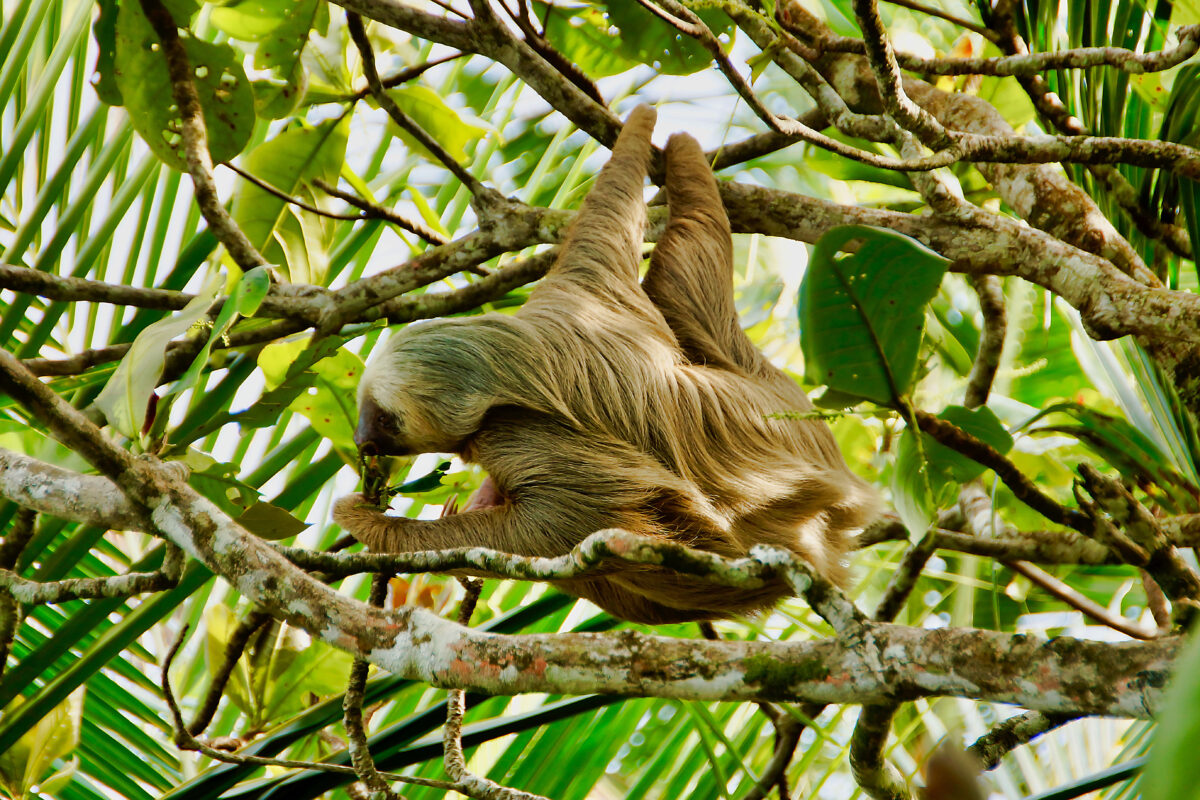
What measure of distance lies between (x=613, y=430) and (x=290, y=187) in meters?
1.41

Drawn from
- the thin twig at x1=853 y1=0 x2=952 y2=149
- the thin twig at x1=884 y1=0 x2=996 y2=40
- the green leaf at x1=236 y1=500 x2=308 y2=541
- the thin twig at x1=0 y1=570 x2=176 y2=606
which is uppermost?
the thin twig at x1=884 y1=0 x2=996 y2=40

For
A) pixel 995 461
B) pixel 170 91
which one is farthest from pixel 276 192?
pixel 995 461

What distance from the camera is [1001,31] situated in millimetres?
2553

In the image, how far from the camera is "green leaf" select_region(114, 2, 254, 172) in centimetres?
274

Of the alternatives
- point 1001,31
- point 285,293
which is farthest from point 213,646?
point 1001,31

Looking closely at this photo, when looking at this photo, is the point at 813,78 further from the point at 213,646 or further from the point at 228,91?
the point at 213,646

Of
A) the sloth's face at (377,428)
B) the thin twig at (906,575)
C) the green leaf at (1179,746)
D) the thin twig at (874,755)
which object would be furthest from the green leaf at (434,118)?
the green leaf at (1179,746)

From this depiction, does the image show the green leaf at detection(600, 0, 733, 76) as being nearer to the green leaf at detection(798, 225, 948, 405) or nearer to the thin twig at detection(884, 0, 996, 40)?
the thin twig at detection(884, 0, 996, 40)

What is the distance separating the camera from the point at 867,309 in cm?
150

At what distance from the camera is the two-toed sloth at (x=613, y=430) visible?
8.02 feet

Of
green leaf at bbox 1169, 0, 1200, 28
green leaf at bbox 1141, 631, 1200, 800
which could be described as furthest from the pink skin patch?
green leaf at bbox 1141, 631, 1200, 800

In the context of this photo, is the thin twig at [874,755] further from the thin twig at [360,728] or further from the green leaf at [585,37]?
the green leaf at [585,37]

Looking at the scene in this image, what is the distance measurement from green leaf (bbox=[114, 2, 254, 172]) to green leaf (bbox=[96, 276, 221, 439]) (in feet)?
4.16

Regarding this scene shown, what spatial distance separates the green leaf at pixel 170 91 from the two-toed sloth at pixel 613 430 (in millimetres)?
862
